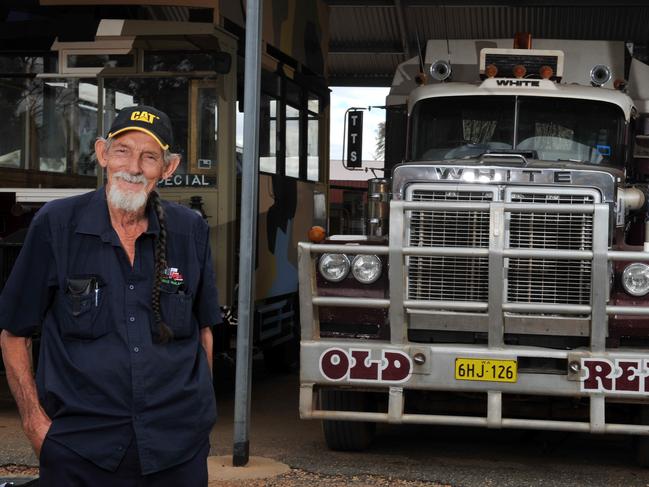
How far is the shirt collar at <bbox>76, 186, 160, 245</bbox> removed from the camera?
10.7 feet

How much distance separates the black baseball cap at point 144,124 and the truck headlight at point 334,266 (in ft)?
12.1

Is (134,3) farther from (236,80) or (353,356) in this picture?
(353,356)

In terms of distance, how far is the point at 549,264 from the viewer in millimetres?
6750

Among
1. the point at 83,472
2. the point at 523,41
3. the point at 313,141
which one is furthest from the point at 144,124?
the point at 313,141

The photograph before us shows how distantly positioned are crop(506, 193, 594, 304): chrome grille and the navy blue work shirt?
12.3 ft

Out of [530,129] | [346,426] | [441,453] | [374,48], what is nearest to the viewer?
[346,426]

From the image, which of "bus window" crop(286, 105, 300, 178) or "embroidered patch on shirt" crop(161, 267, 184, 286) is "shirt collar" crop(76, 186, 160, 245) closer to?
"embroidered patch on shirt" crop(161, 267, 184, 286)

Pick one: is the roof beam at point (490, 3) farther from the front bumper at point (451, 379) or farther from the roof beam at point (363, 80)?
the front bumper at point (451, 379)

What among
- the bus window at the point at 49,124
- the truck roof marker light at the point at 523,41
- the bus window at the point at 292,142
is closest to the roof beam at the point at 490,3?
the bus window at the point at 292,142

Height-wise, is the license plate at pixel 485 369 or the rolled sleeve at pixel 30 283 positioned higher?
the rolled sleeve at pixel 30 283

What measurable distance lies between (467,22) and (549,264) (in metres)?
9.09

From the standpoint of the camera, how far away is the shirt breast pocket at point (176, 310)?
324cm

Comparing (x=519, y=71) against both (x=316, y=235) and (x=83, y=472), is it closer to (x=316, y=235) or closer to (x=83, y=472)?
(x=316, y=235)

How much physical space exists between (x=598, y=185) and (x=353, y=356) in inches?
77.5
